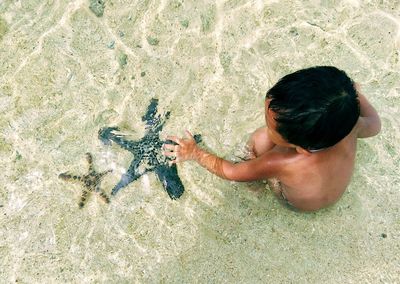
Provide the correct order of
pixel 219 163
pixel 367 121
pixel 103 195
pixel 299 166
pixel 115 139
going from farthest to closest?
pixel 115 139, pixel 103 195, pixel 219 163, pixel 367 121, pixel 299 166

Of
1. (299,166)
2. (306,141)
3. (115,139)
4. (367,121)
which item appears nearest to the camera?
(306,141)

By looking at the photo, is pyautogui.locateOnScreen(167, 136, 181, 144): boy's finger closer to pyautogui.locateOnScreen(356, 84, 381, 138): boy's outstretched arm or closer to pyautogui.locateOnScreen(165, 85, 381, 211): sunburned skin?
pyautogui.locateOnScreen(165, 85, 381, 211): sunburned skin

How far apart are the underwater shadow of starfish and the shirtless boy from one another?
0.08 meters

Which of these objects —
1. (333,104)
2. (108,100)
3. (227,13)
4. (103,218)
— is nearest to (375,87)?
(227,13)

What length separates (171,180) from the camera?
3049 mm

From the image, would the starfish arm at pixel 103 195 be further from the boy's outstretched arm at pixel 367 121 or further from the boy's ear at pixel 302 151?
the boy's outstretched arm at pixel 367 121

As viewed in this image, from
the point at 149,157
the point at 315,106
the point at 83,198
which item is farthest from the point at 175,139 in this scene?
the point at 315,106

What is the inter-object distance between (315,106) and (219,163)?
3.44 ft

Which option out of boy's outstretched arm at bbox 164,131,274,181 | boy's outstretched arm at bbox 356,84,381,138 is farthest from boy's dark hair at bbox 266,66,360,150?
boy's outstretched arm at bbox 356,84,381,138

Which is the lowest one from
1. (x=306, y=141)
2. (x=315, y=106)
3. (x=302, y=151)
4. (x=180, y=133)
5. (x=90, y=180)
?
(x=180, y=133)

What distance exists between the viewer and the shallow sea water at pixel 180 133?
289 cm

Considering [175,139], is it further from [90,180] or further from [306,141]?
[306,141]

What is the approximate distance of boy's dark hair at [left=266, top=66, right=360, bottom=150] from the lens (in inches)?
78.0

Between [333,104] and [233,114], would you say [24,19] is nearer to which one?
[233,114]
